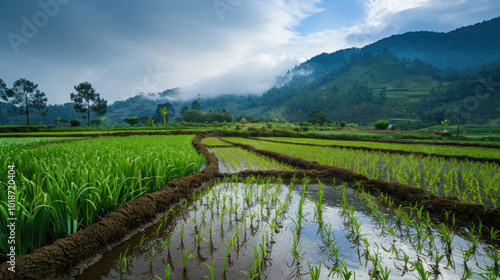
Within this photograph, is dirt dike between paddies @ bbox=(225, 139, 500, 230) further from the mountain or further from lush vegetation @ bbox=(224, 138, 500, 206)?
the mountain

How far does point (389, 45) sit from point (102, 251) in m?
249

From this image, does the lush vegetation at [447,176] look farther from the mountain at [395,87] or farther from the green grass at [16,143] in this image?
the mountain at [395,87]

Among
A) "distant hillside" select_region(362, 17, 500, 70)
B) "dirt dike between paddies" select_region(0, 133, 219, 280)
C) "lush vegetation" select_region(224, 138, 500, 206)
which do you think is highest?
"distant hillside" select_region(362, 17, 500, 70)

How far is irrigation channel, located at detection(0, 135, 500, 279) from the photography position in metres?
1.74

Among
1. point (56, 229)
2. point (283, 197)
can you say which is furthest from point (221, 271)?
point (283, 197)

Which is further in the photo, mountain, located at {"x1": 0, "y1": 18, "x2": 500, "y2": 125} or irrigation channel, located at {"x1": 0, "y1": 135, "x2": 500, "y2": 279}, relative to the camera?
mountain, located at {"x1": 0, "y1": 18, "x2": 500, "y2": 125}

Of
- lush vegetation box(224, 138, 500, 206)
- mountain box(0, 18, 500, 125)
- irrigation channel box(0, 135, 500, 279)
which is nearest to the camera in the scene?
irrigation channel box(0, 135, 500, 279)

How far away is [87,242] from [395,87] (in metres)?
111

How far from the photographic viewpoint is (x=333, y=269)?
1770 millimetres

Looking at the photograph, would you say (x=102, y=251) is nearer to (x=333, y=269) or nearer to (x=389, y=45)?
(x=333, y=269)

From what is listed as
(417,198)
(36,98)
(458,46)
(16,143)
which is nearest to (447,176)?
(417,198)

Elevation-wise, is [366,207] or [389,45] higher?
[389,45]

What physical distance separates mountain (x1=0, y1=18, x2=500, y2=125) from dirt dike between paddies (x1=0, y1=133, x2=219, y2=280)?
61.8 m

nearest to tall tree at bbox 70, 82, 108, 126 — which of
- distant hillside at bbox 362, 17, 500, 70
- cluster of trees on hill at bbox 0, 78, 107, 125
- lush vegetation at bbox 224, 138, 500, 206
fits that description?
cluster of trees on hill at bbox 0, 78, 107, 125
